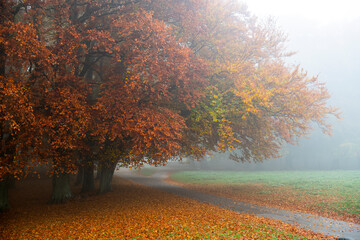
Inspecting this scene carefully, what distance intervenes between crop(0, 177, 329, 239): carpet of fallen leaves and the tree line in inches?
79.3

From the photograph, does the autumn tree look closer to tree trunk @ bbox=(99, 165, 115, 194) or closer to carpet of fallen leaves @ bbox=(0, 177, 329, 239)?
carpet of fallen leaves @ bbox=(0, 177, 329, 239)

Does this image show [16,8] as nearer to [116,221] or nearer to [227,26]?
[116,221]

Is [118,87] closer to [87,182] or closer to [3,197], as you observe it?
[3,197]

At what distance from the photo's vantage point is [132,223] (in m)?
10.5

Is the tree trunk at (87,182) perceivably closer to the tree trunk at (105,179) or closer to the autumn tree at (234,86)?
the tree trunk at (105,179)

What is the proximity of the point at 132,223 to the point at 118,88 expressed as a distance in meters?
6.06

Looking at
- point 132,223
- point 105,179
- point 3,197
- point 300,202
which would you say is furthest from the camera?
point 105,179

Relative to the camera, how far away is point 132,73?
37.5 ft

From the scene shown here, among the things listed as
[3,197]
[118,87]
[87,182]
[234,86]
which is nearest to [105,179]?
[87,182]

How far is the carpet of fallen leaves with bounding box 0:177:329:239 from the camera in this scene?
29.3 feet

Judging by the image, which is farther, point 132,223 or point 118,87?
point 118,87

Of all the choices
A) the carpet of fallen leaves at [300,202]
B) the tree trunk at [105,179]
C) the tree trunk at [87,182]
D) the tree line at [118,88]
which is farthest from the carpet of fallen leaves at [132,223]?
the tree trunk at [87,182]

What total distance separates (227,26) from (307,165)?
45528 mm

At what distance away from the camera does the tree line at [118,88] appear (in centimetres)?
1069
